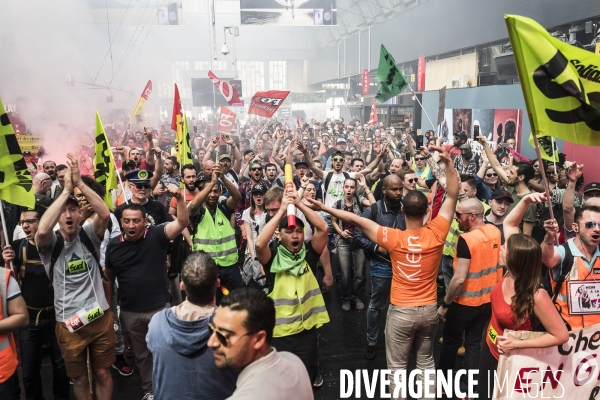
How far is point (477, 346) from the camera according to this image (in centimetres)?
424

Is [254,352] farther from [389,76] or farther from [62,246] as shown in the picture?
[389,76]

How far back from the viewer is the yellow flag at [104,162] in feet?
18.1

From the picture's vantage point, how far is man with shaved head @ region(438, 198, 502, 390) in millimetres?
4074

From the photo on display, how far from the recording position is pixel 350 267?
6.44 metres

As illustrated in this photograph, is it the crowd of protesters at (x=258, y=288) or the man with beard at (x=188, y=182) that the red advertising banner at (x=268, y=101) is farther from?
the crowd of protesters at (x=258, y=288)

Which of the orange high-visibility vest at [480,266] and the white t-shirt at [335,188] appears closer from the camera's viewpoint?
the orange high-visibility vest at [480,266]

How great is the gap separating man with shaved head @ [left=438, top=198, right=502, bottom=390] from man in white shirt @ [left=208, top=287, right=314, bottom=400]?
2.43m

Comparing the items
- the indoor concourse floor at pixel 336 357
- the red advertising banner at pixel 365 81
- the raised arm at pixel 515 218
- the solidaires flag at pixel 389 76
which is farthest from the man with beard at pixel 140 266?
the red advertising banner at pixel 365 81

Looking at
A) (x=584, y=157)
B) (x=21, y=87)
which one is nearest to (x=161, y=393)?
(x=584, y=157)

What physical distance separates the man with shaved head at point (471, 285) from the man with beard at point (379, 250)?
2.56ft

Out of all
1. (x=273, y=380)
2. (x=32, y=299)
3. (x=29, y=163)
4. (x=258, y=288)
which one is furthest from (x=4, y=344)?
(x=29, y=163)

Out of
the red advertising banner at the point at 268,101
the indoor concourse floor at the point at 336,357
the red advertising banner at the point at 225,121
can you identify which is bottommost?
the indoor concourse floor at the point at 336,357

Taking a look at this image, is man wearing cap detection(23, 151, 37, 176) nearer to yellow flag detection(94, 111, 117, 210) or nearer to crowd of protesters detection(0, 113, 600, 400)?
yellow flag detection(94, 111, 117, 210)

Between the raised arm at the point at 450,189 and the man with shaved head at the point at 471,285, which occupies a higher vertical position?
the raised arm at the point at 450,189
